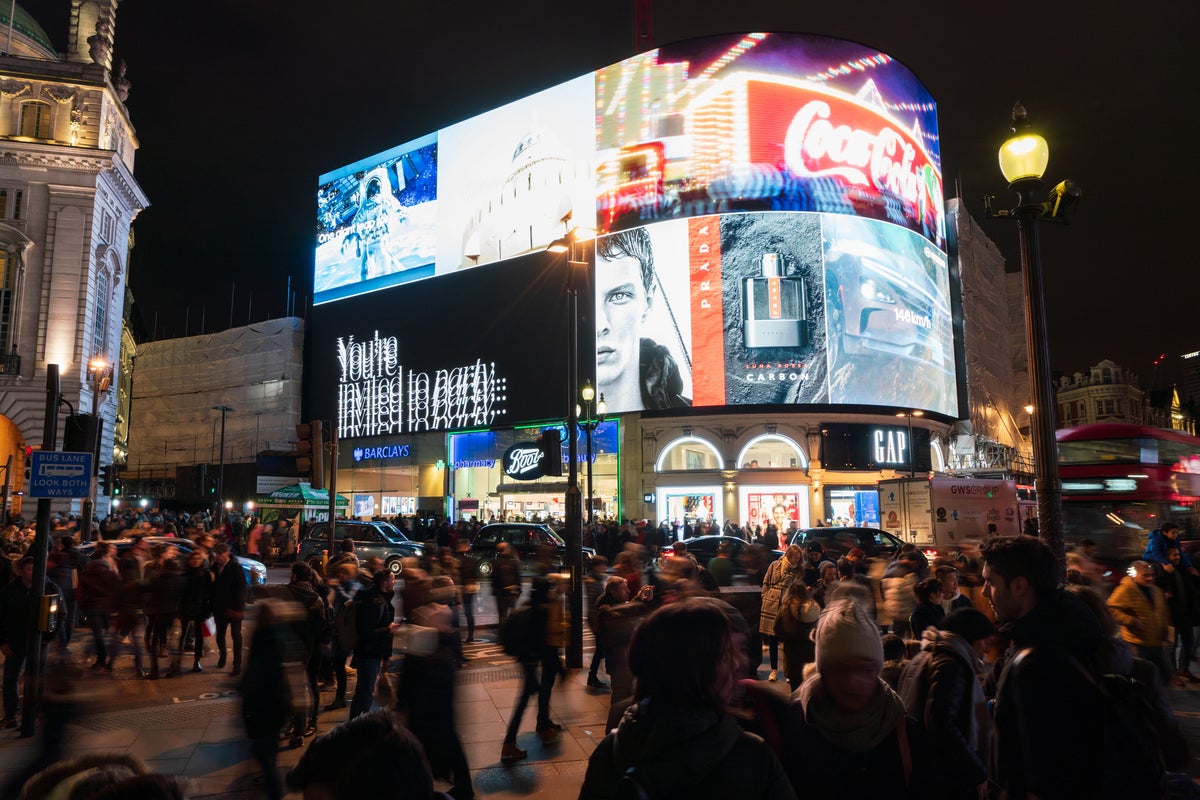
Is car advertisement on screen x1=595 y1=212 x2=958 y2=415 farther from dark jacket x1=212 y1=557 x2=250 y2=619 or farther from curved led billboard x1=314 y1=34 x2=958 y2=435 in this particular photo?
dark jacket x1=212 y1=557 x2=250 y2=619

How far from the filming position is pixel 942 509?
25828 millimetres

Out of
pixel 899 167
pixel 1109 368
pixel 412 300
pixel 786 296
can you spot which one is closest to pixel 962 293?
pixel 899 167

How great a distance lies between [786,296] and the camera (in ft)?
130

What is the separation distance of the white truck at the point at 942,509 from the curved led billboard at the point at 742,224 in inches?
463

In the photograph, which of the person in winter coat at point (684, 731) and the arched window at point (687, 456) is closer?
the person in winter coat at point (684, 731)

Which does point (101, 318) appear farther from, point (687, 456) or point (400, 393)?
point (687, 456)

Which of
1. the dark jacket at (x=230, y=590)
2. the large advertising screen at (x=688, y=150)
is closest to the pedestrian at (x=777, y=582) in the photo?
the dark jacket at (x=230, y=590)

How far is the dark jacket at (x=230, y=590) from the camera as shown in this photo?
11305mm

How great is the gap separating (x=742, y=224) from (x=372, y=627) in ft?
115

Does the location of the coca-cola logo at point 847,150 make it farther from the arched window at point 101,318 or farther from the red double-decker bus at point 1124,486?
the arched window at point 101,318

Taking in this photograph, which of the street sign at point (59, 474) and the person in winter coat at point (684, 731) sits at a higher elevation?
the street sign at point (59, 474)

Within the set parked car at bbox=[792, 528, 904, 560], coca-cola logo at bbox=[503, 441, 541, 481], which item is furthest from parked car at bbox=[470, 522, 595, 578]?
coca-cola logo at bbox=[503, 441, 541, 481]

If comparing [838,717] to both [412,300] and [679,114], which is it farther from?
[412,300]

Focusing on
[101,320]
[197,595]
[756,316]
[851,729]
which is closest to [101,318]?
[101,320]
